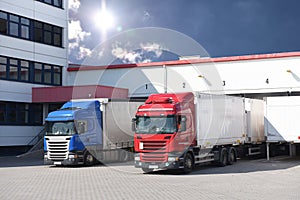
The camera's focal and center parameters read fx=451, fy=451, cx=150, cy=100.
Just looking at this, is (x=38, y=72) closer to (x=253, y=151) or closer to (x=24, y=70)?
(x=24, y=70)

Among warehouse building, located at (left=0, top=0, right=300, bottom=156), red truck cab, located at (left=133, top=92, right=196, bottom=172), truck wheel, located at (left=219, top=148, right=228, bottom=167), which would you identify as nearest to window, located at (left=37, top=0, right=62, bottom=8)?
warehouse building, located at (left=0, top=0, right=300, bottom=156)

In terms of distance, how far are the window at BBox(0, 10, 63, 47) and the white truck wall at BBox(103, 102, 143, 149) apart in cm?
1217

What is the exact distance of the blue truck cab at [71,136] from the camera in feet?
74.3

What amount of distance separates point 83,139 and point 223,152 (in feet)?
23.2

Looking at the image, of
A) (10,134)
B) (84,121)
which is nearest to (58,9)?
(10,134)

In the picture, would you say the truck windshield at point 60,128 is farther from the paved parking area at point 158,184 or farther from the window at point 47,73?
the window at point 47,73

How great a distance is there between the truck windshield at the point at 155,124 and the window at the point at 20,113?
56.7 feet

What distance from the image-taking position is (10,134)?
109 ft

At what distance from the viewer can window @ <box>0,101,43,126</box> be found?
108 feet

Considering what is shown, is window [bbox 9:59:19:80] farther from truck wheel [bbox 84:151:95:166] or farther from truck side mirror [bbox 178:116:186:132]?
truck side mirror [bbox 178:116:186:132]

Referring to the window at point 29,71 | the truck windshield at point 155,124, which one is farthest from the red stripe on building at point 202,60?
the truck windshield at point 155,124

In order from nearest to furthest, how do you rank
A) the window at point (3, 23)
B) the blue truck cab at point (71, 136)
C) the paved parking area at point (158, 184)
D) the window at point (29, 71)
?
the paved parking area at point (158, 184), the blue truck cab at point (71, 136), the window at point (3, 23), the window at point (29, 71)

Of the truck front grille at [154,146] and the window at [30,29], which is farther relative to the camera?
the window at [30,29]

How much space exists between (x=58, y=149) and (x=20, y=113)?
509 inches
